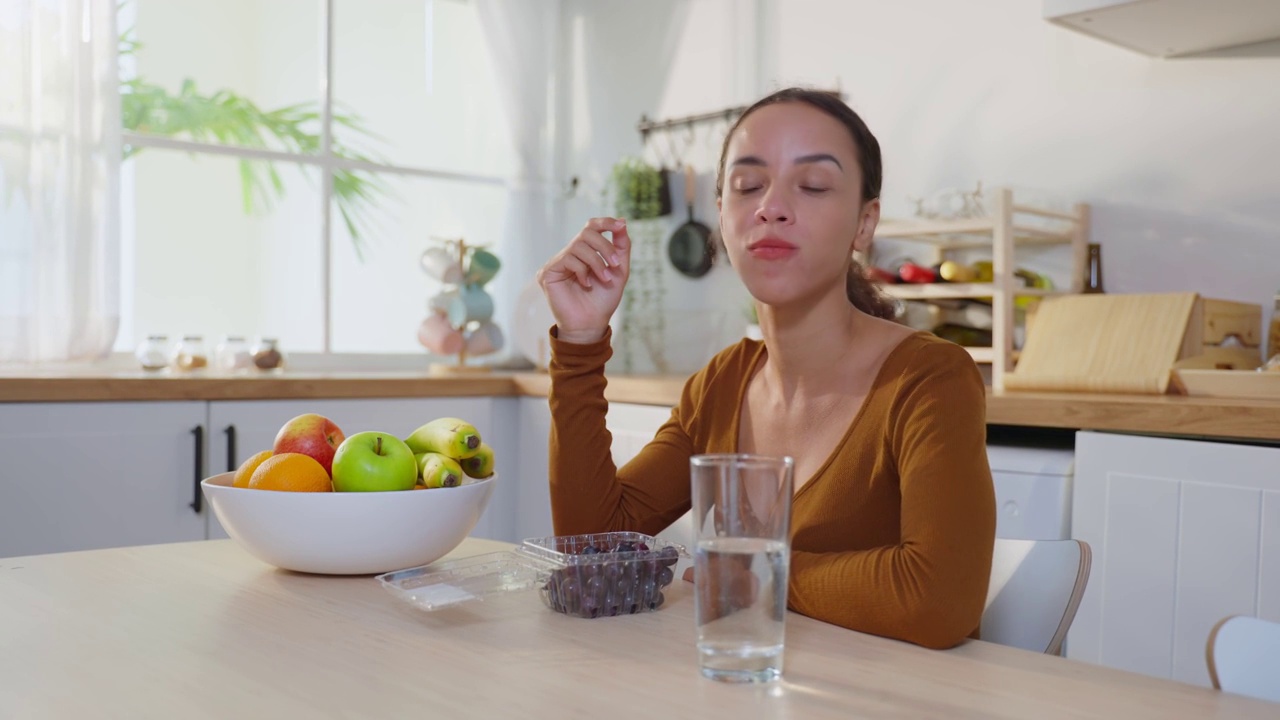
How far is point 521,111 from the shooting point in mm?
3828

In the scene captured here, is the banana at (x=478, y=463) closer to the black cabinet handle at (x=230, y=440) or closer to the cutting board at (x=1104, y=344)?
the cutting board at (x=1104, y=344)

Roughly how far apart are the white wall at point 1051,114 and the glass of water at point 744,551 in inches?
50.4

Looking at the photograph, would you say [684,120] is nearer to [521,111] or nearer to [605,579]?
Answer: [521,111]

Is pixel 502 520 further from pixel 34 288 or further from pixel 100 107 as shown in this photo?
pixel 100 107

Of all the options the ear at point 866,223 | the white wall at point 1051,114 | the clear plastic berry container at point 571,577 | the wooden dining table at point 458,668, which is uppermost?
the white wall at point 1051,114

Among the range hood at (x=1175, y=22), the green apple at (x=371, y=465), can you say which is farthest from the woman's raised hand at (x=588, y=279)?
the range hood at (x=1175, y=22)

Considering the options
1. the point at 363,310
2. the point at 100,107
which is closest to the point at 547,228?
the point at 363,310

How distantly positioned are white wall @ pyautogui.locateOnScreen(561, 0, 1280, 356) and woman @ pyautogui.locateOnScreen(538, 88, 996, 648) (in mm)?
663

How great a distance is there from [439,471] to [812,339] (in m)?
0.47

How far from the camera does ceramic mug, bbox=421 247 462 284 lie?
3.43 meters

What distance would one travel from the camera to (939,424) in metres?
1.07

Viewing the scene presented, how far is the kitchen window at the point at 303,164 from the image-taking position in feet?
10.8

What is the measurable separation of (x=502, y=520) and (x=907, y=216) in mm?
1355

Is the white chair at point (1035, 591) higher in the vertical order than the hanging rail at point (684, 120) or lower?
lower
